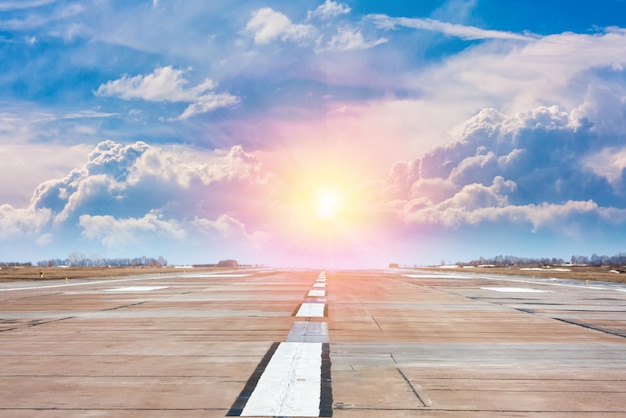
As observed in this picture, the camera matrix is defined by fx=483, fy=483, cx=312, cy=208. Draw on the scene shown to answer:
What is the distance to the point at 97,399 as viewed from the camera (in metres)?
6.71

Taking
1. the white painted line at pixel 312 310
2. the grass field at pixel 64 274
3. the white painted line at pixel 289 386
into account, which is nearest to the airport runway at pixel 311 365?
the white painted line at pixel 289 386

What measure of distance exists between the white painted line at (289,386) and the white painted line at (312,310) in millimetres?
6401

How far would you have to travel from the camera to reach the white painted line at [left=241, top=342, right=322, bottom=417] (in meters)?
6.15

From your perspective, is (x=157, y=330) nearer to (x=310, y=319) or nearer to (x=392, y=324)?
(x=310, y=319)

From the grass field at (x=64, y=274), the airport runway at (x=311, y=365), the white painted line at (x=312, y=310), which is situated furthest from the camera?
the grass field at (x=64, y=274)

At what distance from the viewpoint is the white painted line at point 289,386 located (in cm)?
615

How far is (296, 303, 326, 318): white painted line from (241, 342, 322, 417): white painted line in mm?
6401

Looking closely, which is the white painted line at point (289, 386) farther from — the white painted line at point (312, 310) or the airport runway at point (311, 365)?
the white painted line at point (312, 310)

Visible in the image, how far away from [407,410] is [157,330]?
879 cm

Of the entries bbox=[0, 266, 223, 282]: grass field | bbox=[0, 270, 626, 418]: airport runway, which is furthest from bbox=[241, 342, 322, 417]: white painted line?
bbox=[0, 266, 223, 282]: grass field

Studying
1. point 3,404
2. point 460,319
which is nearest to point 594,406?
point 3,404

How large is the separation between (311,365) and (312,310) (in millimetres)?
9260

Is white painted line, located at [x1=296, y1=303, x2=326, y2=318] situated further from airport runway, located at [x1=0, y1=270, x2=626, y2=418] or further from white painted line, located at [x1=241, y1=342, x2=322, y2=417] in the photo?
white painted line, located at [x1=241, y1=342, x2=322, y2=417]

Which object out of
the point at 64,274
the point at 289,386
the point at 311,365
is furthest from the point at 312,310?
the point at 64,274
